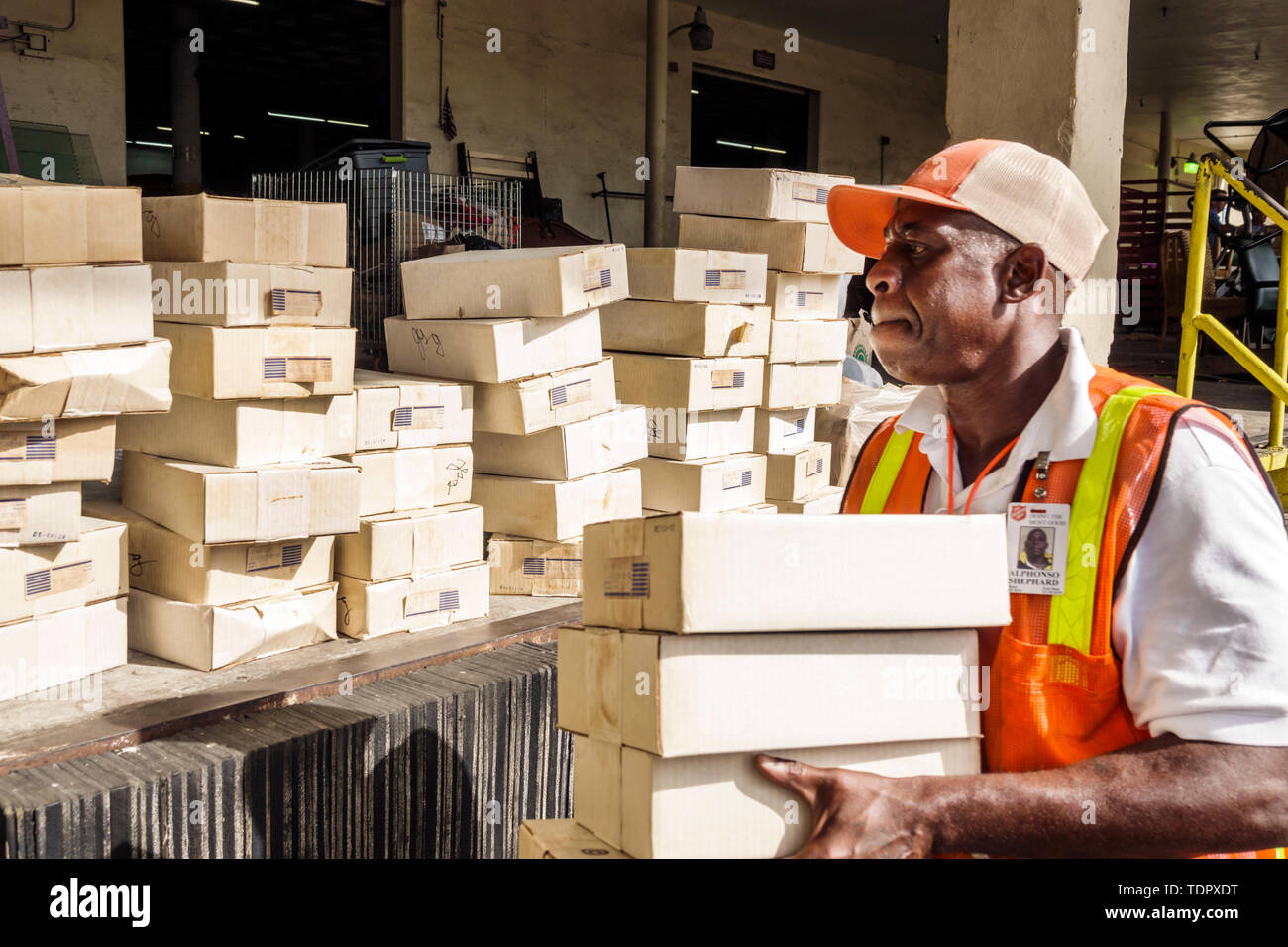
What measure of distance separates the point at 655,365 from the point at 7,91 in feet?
24.0

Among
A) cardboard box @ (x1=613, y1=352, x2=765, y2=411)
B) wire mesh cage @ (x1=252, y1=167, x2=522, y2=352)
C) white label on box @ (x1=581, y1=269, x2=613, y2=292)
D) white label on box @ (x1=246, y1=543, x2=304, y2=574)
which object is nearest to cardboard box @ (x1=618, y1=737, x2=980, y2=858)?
white label on box @ (x1=246, y1=543, x2=304, y2=574)

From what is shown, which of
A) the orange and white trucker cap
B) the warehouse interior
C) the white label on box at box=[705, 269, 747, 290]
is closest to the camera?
the orange and white trucker cap

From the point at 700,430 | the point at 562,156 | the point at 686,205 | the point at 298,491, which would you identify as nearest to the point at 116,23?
the point at 562,156

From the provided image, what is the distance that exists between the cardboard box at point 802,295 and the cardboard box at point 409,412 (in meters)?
1.73

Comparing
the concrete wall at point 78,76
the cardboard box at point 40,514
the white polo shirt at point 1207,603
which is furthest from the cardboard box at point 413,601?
the concrete wall at point 78,76

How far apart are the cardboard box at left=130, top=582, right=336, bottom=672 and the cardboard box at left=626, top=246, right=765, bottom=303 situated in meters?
2.05

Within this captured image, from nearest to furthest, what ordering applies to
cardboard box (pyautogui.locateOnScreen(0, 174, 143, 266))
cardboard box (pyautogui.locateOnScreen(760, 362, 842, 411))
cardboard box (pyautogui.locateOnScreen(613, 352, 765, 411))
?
cardboard box (pyautogui.locateOnScreen(0, 174, 143, 266)) → cardboard box (pyautogui.locateOnScreen(613, 352, 765, 411)) → cardboard box (pyautogui.locateOnScreen(760, 362, 842, 411))

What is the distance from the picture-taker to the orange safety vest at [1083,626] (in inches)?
63.7

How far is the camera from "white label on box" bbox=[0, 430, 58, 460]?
2.83 m

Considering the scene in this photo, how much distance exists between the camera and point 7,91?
30.8 ft

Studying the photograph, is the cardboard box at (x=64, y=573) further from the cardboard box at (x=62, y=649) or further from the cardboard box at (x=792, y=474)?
the cardboard box at (x=792, y=474)

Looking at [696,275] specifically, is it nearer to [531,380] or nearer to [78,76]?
[531,380]

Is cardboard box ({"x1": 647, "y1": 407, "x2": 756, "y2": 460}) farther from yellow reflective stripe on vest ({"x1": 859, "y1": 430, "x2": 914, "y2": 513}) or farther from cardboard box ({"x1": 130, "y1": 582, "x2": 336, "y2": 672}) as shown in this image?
yellow reflective stripe on vest ({"x1": 859, "y1": 430, "x2": 914, "y2": 513})
